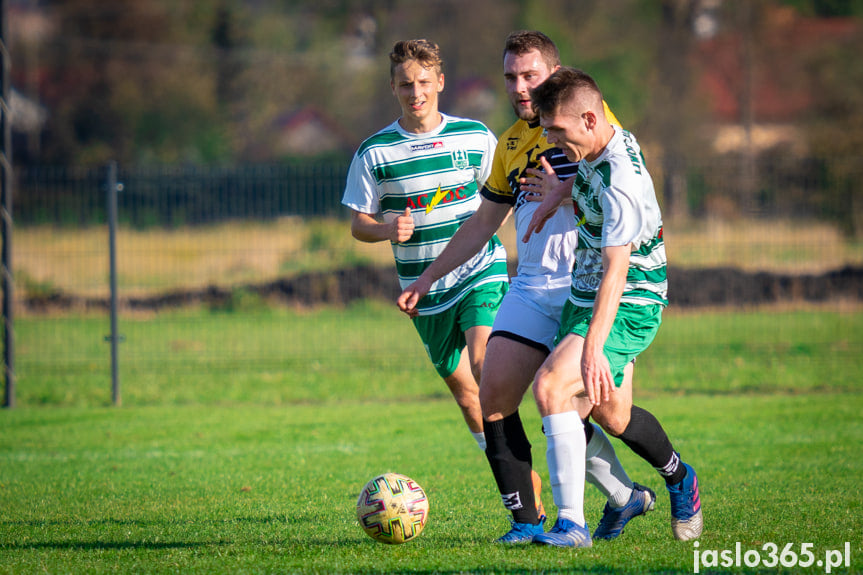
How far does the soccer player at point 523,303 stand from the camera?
4891mm

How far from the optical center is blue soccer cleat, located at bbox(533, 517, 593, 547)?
4484 millimetres

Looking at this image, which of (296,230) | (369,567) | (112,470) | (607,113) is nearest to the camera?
(369,567)

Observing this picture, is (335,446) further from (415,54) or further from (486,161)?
(415,54)

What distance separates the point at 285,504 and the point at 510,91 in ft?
9.89

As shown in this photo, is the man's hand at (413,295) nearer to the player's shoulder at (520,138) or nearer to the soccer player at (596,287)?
Result: the soccer player at (596,287)

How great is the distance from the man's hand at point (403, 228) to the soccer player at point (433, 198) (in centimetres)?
28

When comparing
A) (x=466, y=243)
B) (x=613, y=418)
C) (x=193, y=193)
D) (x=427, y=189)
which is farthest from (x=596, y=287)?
(x=193, y=193)

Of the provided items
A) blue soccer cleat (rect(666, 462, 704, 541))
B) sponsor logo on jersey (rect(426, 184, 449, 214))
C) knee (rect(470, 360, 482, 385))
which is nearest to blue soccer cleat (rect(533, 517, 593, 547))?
blue soccer cleat (rect(666, 462, 704, 541))

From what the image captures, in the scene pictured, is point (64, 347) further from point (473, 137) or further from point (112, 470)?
point (473, 137)

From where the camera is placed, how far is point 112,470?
7.72 metres

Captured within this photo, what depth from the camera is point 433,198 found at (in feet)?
19.7

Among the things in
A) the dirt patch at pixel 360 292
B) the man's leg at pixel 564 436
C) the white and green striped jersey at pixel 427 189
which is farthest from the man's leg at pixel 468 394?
the dirt patch at pixel 360 292

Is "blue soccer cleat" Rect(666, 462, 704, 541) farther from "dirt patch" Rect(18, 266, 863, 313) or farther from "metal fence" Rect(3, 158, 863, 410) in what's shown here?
"dirt patch" Rect(18, 266, 863, 313)

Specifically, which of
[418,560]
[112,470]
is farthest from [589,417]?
[112,470]
